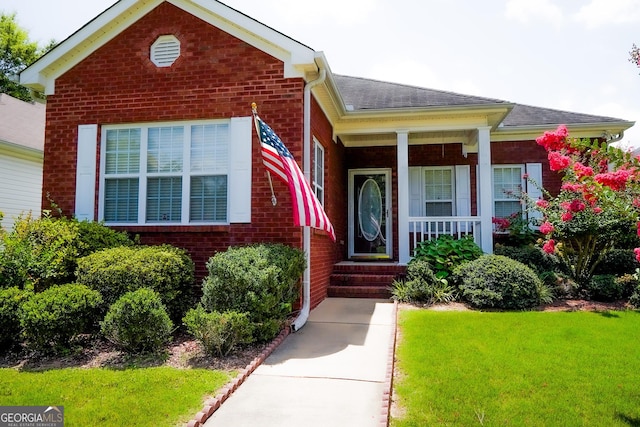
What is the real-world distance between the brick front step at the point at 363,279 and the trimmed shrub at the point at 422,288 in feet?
1.38

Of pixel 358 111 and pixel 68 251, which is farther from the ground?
pixel 358 111

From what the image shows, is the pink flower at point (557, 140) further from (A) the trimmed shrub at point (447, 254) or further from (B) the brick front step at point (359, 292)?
(B) the brick front step at point (359, 292)

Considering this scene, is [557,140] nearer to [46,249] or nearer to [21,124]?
[46,249]

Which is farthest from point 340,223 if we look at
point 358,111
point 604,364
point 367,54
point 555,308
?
point 604,364

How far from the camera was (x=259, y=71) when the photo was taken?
6926mm

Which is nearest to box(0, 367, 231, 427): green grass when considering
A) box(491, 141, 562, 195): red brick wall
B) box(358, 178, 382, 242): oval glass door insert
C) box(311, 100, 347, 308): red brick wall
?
box(311, 100, 347, 308): red brick wall

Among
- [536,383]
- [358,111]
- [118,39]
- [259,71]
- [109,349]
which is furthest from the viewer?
[358,111]

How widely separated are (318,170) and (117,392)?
5358 mm

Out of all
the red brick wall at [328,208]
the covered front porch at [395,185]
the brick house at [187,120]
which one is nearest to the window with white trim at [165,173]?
the brick house at [187,120]

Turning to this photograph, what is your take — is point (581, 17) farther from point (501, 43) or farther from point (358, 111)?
point (358, 111)

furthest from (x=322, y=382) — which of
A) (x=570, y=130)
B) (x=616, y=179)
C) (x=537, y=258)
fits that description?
(x=570, y=130)

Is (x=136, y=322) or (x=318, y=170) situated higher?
(x=318, y=170)

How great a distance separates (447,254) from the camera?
27.2 ft

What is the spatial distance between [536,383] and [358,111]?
6.22m
